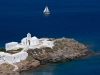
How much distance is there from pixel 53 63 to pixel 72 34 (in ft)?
111

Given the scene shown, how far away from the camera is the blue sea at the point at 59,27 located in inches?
3558

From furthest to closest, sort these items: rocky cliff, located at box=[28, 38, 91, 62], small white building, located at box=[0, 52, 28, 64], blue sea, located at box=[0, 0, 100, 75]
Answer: rocky cliff, located at box=[28, 38, 91, 62], blue sea, located at box=[0, 0, 100, 75], small white building, located at box=[0, 52, 28, 64]

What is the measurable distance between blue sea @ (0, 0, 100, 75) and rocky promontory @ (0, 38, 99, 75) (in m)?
1.62

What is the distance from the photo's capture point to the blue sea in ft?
297

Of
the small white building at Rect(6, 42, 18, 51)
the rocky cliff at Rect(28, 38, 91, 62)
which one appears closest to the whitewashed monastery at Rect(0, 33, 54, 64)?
the small white building at Rect(6, 42, 18, 51)

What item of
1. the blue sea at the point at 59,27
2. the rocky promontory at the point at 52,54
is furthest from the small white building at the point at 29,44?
the blue sea at the point at 59,27

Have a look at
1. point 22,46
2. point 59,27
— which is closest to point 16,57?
point 22,46

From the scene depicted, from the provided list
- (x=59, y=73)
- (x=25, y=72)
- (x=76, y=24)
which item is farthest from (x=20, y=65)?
(x=76, y=24)

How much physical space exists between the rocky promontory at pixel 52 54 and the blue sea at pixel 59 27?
1617mm

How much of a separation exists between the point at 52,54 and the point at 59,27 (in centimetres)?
4822

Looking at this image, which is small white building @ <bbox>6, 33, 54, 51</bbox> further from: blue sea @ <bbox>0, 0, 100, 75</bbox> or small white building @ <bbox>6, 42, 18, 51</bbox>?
blue sea @ <bbox>0, 0, 100, 75</bbox>

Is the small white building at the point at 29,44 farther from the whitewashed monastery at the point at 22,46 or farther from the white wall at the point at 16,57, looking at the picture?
the white wall at the point at 16,57

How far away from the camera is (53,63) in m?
93.1

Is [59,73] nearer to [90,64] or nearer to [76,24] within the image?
[90,64]
